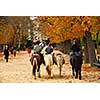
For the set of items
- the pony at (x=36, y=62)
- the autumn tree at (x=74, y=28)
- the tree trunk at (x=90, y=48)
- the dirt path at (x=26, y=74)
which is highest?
the autumn tree at (x=74, y=28)

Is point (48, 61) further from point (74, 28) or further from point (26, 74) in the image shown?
point (74, 28)

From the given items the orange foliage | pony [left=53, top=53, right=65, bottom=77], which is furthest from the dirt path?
the orange foliage

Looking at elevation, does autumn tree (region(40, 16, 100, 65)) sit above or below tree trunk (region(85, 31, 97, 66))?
above

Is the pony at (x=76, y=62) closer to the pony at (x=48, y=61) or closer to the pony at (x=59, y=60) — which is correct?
the pony at (x=59, y=60)

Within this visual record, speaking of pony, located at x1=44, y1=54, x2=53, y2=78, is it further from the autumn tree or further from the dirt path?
the autumn tree

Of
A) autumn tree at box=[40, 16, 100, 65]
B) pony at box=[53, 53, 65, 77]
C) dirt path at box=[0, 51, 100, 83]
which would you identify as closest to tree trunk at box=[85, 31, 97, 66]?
autumn tree at box=[40, 16, 100, 65]

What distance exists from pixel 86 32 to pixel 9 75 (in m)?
1.19

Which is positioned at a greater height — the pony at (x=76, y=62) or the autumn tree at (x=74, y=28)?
the autumn tree at (x=74, y=28)

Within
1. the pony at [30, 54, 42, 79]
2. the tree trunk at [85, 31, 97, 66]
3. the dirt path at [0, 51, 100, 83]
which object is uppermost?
the tree trunk at [85, 31, 97, 66]

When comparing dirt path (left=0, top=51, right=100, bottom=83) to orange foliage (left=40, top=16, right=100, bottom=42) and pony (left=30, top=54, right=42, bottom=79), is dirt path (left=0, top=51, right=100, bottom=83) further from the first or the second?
orange foliage (left=40, top=16, right=100, bottom=42)

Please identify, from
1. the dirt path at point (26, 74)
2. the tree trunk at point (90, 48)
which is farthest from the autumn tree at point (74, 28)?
the dirt path at point (26, 74)

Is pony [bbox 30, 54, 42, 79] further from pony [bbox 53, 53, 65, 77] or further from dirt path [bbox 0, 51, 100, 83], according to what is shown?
pony [bbox 53, 53, 65, 77]
